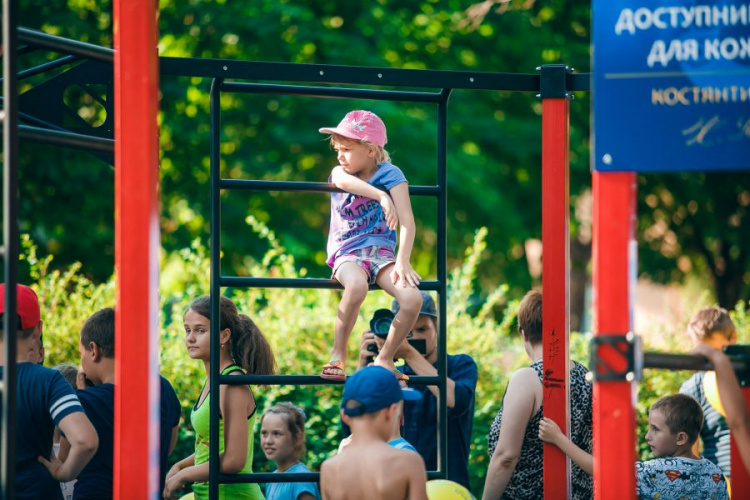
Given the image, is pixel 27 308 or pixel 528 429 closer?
pixel 27 308

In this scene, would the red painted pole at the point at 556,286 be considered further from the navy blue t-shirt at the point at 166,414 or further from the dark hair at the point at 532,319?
the navy blue t-shirt at the point at 166,414

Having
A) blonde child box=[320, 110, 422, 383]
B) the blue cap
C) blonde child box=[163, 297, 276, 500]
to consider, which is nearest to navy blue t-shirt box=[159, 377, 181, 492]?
blonde child box=[163, 297, 276, 500]

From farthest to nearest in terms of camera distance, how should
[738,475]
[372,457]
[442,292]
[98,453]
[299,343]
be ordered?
[299,343] < [442,292] < [98,453] < [738,475] < [372,457]

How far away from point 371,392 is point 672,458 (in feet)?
5.42

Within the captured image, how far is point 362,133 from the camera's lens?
436cm

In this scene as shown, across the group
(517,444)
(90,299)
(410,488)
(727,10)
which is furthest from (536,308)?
(90,299)

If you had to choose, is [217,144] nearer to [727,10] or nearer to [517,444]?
[517,444]

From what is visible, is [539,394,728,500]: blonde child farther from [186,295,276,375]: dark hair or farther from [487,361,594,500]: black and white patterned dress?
[186,295,276,375]: dark hair

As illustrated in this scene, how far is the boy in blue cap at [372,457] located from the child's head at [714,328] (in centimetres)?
260

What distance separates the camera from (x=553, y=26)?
13.0 metres

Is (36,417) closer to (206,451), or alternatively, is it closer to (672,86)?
(206,451)

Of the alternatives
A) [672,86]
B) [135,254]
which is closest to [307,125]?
[135,254]

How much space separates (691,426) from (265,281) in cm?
189

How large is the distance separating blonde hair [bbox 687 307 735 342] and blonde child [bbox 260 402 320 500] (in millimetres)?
2179
